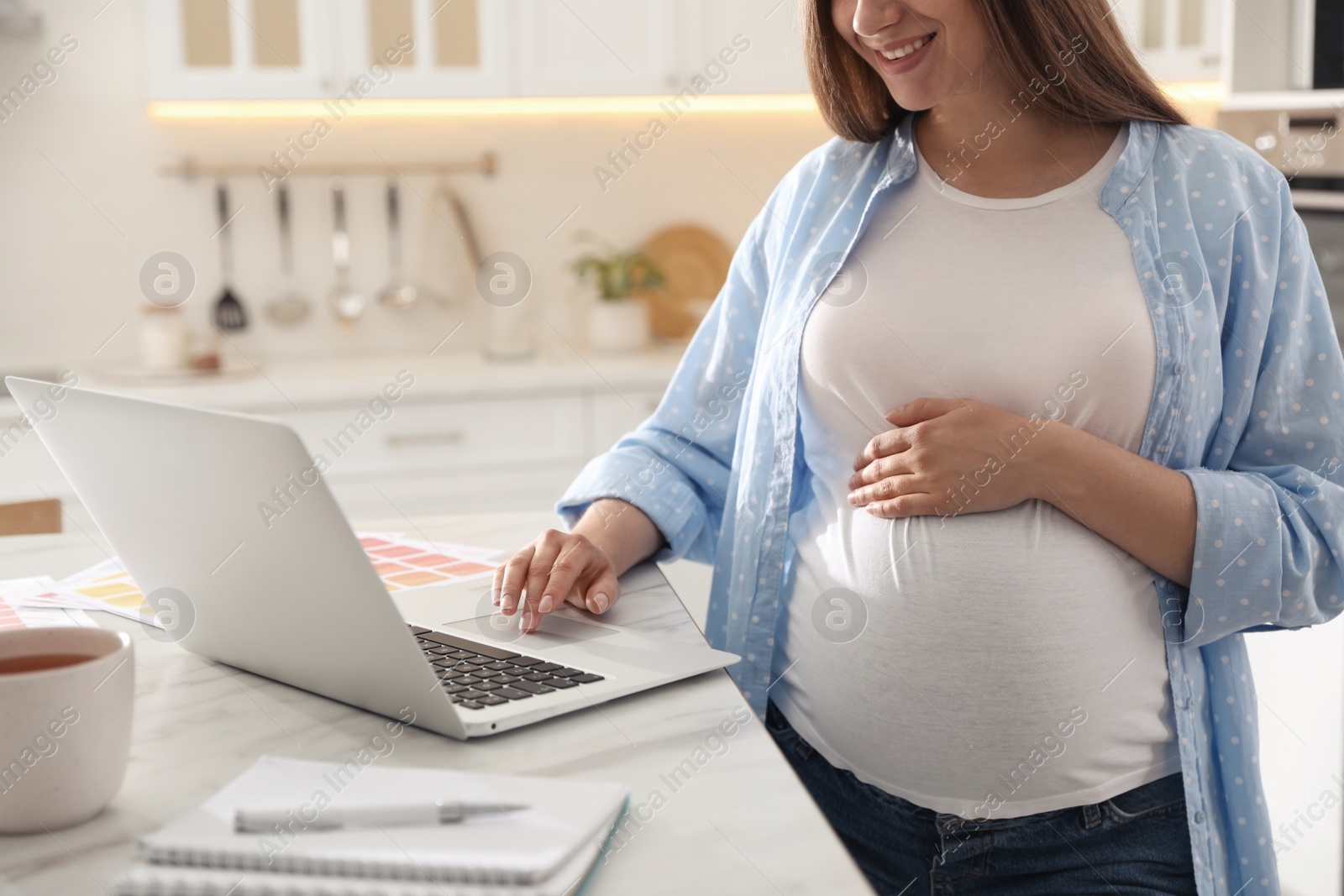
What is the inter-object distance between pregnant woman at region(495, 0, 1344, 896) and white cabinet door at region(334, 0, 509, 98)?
5.70 ft

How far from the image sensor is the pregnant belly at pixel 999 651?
93 centimetres

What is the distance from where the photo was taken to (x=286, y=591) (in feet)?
2.39

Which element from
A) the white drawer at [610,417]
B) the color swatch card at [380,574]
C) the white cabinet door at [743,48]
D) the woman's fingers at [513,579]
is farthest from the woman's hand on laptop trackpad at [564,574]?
the white cabinet door at [743,48]

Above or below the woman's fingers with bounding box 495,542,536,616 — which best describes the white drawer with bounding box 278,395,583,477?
below

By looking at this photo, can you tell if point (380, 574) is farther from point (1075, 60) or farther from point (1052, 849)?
point (1075, 60)

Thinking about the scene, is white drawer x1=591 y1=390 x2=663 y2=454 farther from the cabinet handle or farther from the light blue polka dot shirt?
the light blue polka dot shirt

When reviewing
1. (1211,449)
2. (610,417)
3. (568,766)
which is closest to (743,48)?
(610,417)

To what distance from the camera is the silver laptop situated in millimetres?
664

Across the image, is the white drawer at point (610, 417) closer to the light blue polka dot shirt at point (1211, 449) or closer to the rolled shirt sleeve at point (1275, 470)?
the light blue polka dot shirt at point (1211, 449)

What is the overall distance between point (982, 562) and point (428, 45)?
7.13ft

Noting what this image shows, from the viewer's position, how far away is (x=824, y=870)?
56 centimetres

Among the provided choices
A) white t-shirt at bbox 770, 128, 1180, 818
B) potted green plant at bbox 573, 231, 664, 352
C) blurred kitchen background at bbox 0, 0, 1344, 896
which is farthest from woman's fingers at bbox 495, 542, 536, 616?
potted green plant at bbox 573, 231, 664, 352

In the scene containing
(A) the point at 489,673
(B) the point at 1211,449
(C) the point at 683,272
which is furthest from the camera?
(C) the point at 683,272

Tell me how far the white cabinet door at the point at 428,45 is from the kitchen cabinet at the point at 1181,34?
1466mm
